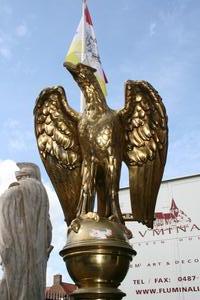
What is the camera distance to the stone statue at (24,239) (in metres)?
3.21

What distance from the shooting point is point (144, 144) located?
3.61 m

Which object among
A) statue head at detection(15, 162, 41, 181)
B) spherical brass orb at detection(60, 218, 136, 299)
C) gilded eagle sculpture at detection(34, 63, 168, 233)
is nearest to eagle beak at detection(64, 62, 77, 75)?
gilded eagle sculpture at detection(34, 63, 168, 233)

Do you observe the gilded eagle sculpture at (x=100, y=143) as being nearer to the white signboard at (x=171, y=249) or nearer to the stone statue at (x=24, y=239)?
the stone statue at (x=24, y=239)

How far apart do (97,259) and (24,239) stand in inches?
38.5

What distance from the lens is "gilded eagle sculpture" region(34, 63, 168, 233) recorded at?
11.1 feet

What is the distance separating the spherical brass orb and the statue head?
4.17ft

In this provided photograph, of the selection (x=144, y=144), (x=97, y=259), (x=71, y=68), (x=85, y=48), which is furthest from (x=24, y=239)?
(x=85, y=48)

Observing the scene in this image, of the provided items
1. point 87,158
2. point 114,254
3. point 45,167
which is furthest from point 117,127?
point 114,254

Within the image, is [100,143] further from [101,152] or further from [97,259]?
[97,259]

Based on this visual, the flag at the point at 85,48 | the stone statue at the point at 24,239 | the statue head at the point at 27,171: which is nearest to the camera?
the stone statue at the point at 24,239

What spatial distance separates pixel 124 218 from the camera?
3238mm

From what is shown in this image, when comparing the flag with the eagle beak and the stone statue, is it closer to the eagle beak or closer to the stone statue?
the eagle beak

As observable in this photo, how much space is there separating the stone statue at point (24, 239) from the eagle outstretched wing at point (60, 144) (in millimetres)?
190

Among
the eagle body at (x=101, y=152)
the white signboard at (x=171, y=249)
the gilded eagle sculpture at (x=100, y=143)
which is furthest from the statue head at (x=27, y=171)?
the white signboard at (x=171, y=249)
